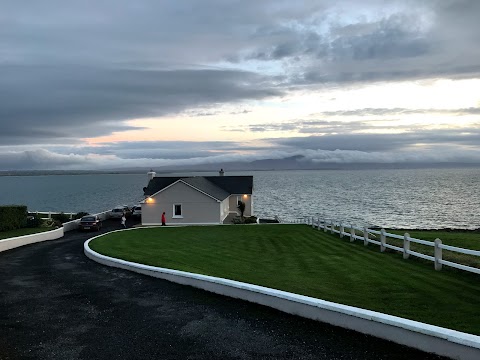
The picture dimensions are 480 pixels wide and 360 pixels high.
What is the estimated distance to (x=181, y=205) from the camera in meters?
46.1

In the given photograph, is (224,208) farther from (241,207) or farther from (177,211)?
(177,211)

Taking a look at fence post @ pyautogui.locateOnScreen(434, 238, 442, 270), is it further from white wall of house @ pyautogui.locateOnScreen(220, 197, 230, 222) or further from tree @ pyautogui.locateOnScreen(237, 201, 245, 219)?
tree @ pyautogui.locateOnScreen(237, 201, 245, 219)

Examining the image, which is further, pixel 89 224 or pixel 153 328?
pixel 89 224

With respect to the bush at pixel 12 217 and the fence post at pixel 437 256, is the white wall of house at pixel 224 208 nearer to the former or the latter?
the bush at pixel 12 217

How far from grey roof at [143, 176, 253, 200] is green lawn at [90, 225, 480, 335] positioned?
21.1 m

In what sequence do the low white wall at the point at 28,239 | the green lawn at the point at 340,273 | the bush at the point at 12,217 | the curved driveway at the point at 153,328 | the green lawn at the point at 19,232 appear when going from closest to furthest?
1. the curved driveway at the point at 153,328
2. the green lawn at the point at 340,273
3. the low white wall at the point at 28,239
4. the green lawn at the point at 19,232
5. the bush at the point at 12,217

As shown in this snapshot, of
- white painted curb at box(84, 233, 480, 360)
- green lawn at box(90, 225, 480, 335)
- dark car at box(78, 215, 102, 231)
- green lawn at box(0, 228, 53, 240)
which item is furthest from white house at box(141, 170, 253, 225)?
white painted curb at box(84, 233, 480, 360)

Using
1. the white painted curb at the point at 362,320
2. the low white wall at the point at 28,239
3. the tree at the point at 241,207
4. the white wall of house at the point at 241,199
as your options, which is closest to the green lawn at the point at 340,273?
the white painted curb at the point at 362,320

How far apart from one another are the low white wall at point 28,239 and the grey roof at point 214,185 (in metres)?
14.0

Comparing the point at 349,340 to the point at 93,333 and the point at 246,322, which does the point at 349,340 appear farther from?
the point at 93,333

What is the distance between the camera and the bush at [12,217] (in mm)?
33656

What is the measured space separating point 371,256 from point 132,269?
9.77 m

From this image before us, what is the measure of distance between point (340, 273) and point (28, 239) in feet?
72.9

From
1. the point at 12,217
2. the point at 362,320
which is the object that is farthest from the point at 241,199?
the point at 362,320
